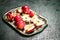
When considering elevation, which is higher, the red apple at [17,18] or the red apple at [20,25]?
the red apple at [17,18]

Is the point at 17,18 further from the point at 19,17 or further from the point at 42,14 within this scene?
the point at 42,14

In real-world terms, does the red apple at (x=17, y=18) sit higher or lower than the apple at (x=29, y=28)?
higher

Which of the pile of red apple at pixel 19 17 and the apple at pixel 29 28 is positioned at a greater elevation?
the pile of red apple at pixel 19 17

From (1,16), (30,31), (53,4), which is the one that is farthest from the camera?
(53,4)

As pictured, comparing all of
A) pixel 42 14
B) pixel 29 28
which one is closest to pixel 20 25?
pixel 29 28

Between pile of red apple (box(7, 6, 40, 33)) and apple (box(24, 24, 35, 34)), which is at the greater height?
pile of red apple (box(7, 6, 40, 33))

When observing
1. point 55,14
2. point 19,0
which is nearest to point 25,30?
point 55,14

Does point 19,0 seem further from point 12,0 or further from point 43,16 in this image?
point 43,16

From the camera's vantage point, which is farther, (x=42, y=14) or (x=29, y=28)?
(x=42, y=14)
